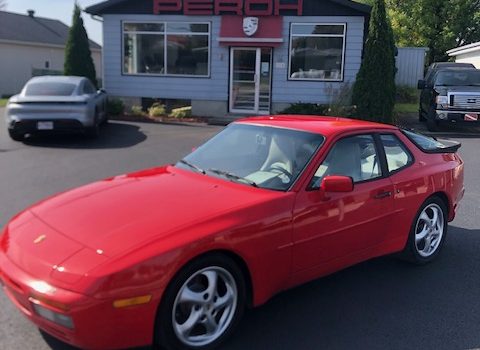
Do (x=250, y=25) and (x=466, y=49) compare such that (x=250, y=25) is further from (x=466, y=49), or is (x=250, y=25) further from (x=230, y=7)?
(x=466, y=49)

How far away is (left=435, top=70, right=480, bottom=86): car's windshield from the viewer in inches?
605

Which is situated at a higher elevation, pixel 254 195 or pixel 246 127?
pixel 246 127

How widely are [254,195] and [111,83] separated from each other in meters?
15.7

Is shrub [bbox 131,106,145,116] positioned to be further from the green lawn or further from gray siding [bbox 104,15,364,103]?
the green lawn

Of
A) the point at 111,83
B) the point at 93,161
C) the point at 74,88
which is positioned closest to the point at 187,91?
the point at 111,83

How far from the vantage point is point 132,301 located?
285 centimetres

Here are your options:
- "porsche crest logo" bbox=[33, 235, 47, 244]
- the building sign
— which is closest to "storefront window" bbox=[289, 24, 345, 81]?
the building sign

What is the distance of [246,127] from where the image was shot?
463cm

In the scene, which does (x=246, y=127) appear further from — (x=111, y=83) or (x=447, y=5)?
(x=447, y=5)

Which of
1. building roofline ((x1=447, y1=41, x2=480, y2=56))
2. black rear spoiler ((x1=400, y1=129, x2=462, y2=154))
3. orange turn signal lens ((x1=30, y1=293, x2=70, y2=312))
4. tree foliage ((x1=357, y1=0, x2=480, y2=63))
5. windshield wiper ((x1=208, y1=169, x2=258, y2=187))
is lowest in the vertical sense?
orange turn signal lens ((x1=30, y1=293, x2=70, y2=312))

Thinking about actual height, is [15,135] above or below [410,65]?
below

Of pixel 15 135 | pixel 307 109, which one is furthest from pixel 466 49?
pixel 15 135

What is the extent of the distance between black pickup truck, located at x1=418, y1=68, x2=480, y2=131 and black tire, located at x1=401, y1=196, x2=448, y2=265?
33.6 ft

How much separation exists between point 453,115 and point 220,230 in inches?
507
